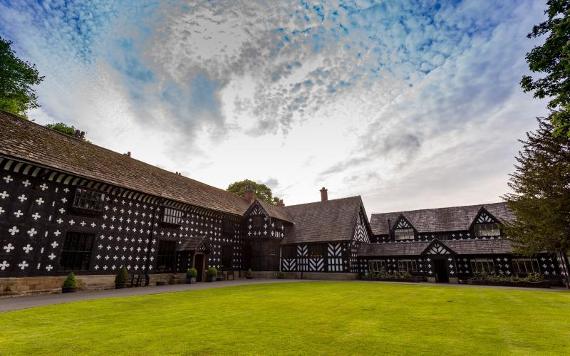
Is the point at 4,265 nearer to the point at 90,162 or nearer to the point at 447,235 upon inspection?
the point at 90,162

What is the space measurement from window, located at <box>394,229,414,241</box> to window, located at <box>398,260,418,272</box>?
233 inches

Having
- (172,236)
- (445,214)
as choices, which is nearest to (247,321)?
(172,236)

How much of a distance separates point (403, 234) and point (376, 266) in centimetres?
693

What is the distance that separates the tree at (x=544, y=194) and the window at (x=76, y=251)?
1114 inches

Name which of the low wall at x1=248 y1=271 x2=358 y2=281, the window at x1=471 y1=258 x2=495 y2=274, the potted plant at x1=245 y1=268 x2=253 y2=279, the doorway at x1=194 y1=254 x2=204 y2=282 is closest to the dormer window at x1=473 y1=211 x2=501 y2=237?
the window at x1=471 y1=258 x2=495 y2=274

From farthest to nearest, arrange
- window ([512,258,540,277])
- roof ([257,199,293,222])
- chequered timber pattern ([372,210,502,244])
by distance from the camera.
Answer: roof ([257,199,293,222]), chequered timber pattern ([372,210,502,244]), window ([512,258,540,277])

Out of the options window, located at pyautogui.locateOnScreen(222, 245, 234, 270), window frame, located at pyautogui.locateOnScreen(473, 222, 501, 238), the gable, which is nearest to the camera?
the gable

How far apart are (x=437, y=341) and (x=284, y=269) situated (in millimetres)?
24880

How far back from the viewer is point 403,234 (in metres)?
32.3

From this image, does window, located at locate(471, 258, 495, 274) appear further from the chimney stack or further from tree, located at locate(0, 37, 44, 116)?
tree, located at locate(0, 37, 44, 116)

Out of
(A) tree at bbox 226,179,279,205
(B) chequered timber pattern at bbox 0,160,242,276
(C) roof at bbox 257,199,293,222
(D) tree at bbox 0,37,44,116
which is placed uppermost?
(D) tree at bbox 0,37,44,116

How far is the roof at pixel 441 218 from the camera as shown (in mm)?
28094

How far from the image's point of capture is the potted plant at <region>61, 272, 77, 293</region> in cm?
1447

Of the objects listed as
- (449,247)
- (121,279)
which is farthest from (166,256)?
(449,247)
